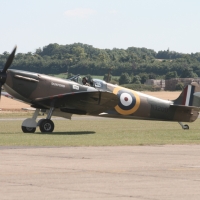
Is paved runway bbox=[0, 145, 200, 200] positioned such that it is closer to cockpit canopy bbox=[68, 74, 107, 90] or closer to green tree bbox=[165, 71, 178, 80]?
cockpit canopy bbox=[68, 74, 107, 90]

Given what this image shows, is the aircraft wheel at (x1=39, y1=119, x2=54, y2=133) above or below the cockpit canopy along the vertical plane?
below

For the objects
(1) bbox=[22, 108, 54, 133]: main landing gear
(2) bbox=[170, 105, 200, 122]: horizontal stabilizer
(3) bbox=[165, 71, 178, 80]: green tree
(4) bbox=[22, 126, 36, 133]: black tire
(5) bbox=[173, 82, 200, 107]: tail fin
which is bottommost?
(3) bbox=[165, 71, 178, 80]: green tree

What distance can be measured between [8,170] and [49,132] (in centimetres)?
1270

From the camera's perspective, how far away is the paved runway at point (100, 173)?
10188 millimetres

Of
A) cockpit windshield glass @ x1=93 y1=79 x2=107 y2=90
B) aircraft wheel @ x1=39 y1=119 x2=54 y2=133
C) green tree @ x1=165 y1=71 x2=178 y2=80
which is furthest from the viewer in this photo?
green tree @ x1=165 y1=71 x2=178 y2=80

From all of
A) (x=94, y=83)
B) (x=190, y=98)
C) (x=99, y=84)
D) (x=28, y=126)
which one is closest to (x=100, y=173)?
(x=28, y=126)

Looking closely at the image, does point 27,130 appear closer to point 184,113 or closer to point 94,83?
point 94,83

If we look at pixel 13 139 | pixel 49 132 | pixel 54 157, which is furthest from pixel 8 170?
pixel 49 132

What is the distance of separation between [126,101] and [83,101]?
2.46 metres

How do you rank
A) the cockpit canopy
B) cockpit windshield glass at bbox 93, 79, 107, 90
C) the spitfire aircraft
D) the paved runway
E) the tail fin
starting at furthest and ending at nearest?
the tail fin
cockpit windshield glass at bbox 93, 79, 107, 90
the cockpit canopy
the spitfire aircraft
the paved runway

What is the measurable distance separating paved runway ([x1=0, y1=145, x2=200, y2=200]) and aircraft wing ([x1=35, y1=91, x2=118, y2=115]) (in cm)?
745

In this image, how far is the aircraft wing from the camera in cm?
2520

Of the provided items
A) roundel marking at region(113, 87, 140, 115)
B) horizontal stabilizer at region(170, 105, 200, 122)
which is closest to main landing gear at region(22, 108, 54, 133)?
roundel marking at region(113, 87, 140, 115)

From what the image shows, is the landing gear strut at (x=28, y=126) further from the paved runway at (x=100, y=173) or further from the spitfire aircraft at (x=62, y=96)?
the paved runway at (x=100, y=173)
